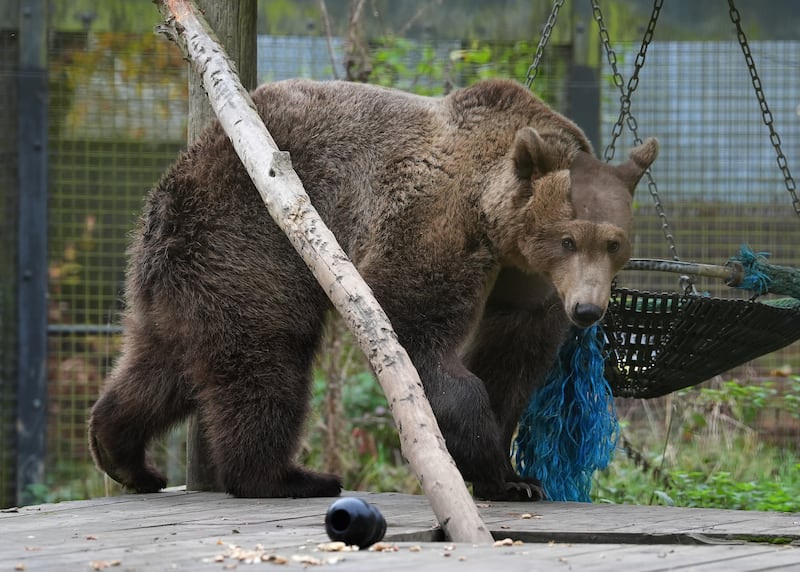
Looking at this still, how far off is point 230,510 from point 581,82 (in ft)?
16.4

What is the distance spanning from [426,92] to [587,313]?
448cm

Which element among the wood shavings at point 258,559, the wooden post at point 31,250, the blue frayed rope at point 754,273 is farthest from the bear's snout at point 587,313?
the wooden post at point 31,250

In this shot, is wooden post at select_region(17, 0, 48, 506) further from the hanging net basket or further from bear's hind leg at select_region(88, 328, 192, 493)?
the hanging net basket

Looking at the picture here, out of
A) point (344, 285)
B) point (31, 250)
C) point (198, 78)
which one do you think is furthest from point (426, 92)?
point (344, 285)

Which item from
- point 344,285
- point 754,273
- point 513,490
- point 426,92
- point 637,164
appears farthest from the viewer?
point 426,92

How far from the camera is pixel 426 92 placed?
842 centimetres

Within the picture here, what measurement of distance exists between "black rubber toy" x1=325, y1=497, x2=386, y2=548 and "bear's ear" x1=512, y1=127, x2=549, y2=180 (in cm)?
178

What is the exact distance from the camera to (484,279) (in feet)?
15.1

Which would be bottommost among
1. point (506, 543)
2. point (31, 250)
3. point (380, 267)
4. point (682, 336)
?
point (506, 543)

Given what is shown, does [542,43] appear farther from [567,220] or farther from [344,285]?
[344,285]

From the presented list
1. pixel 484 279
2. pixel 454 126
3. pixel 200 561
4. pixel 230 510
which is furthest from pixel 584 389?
pixel 200 561

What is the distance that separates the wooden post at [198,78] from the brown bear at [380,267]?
282mm

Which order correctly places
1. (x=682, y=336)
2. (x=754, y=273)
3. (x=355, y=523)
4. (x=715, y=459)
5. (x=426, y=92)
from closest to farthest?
1. (x=355, y=523)
2. (x=682, y=336)
3. (x=754, y=273)
4. (x=715, y=459)
5. (x=426, y=92)

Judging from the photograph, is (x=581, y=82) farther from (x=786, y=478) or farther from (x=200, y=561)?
(x=200, y=561)
